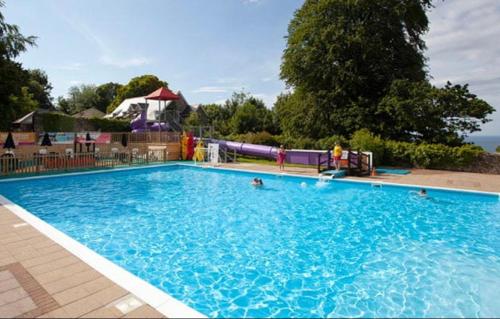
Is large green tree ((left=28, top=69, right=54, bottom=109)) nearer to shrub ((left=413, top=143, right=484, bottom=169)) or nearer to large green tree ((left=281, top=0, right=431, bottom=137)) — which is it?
large green tree ((left=281, top=0, right=431, bottom=137))

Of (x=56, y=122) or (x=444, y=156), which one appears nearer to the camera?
(x=444, y=156)

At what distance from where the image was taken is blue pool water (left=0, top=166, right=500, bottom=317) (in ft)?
13.8

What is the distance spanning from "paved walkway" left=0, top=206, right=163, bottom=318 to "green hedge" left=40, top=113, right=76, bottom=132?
2708 centimetres

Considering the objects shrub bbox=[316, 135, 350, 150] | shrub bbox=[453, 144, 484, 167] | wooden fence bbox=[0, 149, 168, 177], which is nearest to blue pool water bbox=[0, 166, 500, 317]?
wooden fence bbox=[0, 149, 168, 177]

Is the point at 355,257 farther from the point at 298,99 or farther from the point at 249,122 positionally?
the point at 249,122

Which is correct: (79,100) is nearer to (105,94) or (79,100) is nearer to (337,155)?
(105,94)

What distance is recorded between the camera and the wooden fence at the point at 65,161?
1318 cm

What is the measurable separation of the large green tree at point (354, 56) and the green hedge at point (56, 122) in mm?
22771

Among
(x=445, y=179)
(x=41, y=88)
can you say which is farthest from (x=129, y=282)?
(x=41, y=88)

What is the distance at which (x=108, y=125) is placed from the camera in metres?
31.8

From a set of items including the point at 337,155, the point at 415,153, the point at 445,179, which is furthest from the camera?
the point at 415,153

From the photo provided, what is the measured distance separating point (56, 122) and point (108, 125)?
5122 millimetres

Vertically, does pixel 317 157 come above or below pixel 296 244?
above

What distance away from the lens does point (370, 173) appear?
46.4ft
